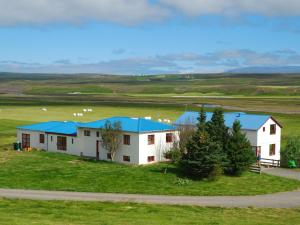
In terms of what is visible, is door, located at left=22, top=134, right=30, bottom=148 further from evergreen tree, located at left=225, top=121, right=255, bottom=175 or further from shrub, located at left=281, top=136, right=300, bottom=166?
shrub, located at left=281, top=136, right=300, bottom=166

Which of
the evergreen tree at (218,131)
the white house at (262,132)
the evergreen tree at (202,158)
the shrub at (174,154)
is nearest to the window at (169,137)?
the shrub at (174,154)

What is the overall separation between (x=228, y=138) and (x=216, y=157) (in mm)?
4699

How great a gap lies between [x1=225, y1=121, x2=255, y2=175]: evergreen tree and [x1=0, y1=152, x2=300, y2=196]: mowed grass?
972 millimetres

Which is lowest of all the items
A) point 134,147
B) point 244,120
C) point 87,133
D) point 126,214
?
point 126,214

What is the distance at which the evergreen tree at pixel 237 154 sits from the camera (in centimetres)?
5144

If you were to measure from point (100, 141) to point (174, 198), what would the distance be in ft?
67.4

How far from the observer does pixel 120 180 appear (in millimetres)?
47500

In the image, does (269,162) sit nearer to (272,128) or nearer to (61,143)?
(272,128)

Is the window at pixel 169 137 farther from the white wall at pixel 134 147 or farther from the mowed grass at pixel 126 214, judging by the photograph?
the mowed grass at pixel 126 214

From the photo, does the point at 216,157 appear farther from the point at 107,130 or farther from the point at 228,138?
the point at 107,130

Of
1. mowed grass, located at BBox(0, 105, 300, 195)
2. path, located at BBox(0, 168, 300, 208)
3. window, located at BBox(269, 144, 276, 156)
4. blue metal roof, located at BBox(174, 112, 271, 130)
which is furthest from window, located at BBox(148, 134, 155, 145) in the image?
path, located at BBox(0, 168, 300, 208)

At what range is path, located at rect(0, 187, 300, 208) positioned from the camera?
39072 millimetres

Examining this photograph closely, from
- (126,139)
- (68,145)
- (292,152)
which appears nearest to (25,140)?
(68,145)

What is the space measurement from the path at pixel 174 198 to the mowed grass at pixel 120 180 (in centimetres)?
171
